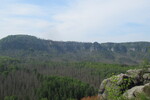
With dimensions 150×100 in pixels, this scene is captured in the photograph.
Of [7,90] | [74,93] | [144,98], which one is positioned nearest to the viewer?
[144,98]

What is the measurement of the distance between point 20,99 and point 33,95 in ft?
19.1

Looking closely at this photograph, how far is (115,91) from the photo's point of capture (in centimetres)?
1134

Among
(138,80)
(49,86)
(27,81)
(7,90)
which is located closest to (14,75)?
(27,81)

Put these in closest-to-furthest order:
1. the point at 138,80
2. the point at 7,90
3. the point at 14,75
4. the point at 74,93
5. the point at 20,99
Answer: the point at 138,80 → the point at 20,99 → the point at 74,93 → the point at 7,90 → the point at 14,75

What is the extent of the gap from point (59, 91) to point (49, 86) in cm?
719

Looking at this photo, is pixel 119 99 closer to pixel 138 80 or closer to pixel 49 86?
pixel 138 80

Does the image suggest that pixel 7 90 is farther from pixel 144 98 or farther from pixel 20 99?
pixel 144 98

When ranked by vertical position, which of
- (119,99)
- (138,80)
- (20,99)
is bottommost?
(20,99)

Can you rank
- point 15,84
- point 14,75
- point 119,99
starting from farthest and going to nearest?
1. point 14,75
2. point 15,84
3. point 119,99

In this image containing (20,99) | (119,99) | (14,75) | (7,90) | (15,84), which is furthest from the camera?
(14,75)

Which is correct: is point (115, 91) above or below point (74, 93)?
above

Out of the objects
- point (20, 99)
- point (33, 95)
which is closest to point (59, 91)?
point (33, 95)

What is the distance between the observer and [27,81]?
98.5 m

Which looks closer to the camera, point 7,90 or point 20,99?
point 20,99
